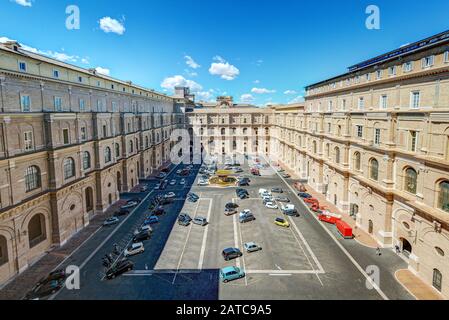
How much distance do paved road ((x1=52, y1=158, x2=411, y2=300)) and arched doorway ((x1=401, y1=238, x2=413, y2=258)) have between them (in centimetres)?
133

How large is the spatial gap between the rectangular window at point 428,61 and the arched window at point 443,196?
1322 centimetres

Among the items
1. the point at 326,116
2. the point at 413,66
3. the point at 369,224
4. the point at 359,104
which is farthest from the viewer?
the point at 326,116

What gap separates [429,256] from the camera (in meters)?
26.3

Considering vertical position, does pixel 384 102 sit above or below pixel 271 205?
above

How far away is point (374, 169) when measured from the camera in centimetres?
3688

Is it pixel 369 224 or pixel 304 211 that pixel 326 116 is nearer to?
pixel 304 211

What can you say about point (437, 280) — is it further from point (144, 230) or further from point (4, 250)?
point (4, 250)

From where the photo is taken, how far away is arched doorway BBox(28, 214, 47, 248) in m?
31.2

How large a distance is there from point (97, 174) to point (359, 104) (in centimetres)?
4341

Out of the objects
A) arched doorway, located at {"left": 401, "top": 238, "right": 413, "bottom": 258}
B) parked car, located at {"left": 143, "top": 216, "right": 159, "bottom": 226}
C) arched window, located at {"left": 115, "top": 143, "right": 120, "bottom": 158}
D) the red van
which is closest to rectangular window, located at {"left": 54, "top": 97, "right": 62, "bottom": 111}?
arched window, located at {"left": 115, "top": 143, "right": 120, "bottom": 158}

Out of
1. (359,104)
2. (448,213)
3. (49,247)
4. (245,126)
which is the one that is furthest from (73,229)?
(245,126)

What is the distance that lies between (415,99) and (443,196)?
11956 mm

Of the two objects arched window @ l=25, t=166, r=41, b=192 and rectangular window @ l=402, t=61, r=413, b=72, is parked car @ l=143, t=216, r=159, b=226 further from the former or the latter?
rectangular window @ l=402, t=61, r=413, b=72

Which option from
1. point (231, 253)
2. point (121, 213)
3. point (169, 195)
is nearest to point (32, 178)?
point (121, 213)
